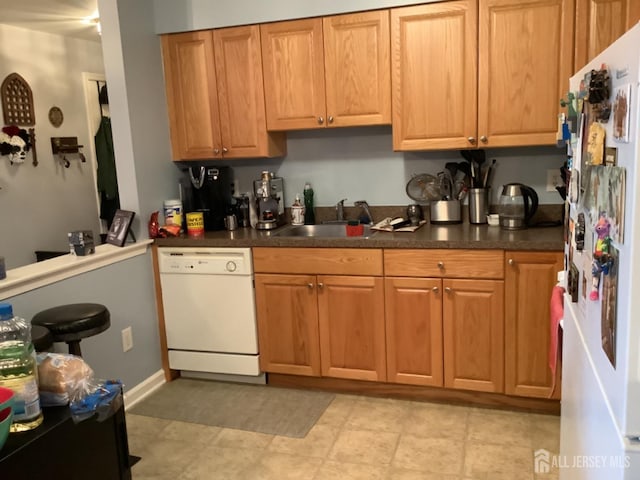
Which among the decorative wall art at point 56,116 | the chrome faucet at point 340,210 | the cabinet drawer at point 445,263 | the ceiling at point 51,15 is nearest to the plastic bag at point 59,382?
the cabinet drawer at point 445,263

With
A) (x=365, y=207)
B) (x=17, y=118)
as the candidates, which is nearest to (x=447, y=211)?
(x=365, y=207)

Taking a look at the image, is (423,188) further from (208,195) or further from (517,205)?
(208,195)

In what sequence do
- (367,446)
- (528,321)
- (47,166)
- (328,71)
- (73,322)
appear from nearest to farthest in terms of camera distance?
(73,322) < (367,446) < (528,321) < (328,71) < (47,166)

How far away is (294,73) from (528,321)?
1.83 metres

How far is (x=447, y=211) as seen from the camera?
10.7ft

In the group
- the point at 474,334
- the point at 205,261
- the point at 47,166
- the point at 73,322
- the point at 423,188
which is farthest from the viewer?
the point at 47,166

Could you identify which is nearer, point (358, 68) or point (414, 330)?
point (414, 330)

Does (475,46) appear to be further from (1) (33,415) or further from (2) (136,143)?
(1) (33,415)

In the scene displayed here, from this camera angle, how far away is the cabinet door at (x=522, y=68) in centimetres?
276

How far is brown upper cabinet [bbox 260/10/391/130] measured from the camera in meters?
3.06

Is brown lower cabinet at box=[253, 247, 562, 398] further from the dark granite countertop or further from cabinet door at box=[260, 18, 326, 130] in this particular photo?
cabinet door at box=[260, 18, 326, 130]

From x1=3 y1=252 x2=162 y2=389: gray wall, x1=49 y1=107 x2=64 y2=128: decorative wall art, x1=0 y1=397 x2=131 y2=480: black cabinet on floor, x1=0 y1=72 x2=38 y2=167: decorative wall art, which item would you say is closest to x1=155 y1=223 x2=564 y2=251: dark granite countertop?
x1=3 y1=252 x2=162 y2=389: gray wall

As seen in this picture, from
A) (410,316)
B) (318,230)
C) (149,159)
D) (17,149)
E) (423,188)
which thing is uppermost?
(17,149)

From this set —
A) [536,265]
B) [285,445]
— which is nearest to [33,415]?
[285,445]
